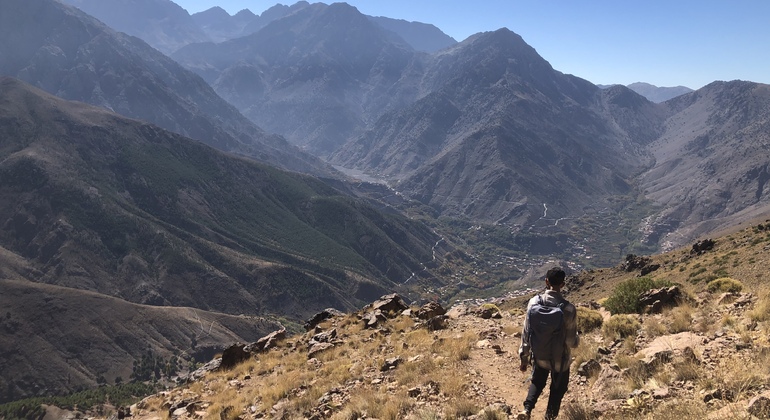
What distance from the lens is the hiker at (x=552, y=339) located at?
10.5 m

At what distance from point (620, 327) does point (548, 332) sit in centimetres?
799

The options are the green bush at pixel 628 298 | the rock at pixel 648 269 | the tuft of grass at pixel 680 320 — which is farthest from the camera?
the rock at pixel 648 269

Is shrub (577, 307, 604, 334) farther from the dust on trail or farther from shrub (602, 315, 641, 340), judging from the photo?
the dust on trail

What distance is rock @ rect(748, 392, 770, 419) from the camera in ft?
26.5

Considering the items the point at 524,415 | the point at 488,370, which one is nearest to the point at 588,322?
the point at 488,370

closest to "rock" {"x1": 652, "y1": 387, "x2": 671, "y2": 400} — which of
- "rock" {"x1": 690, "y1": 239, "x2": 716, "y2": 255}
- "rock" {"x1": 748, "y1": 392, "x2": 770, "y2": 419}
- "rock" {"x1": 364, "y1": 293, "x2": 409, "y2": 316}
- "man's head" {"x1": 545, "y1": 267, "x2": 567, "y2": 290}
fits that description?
"rock" {"x1": 748, "y1": 392, "x2": 770, "y2": 419}

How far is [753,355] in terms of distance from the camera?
37.1ft

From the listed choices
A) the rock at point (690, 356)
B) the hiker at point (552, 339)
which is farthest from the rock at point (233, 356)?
the rock at point (690, 356)

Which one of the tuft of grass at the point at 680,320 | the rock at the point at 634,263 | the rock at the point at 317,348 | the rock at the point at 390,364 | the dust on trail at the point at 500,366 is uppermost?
the tuft of grass at the point at 680,320

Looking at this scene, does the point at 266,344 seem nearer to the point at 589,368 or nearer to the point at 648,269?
the point at 589,368

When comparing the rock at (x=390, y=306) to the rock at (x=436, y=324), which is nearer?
the rock at (x=436, y=324)

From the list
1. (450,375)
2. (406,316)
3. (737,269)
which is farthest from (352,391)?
(737,269)

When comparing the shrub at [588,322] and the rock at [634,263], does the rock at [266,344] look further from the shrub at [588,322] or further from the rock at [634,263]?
the rock at [634,263]

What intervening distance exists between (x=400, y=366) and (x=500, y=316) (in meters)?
9.96
